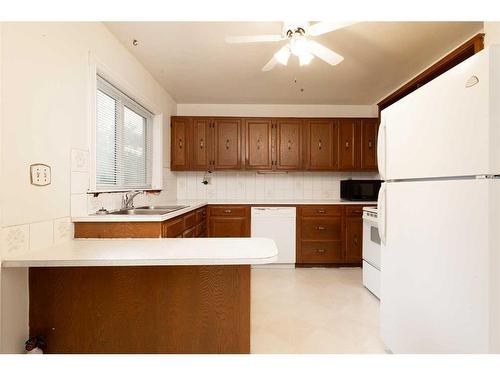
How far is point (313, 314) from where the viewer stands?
7.34 feet

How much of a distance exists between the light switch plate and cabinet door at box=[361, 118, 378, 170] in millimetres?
3641

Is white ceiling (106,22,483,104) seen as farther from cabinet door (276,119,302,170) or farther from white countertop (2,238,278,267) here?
white countertop (2,238,278,267)

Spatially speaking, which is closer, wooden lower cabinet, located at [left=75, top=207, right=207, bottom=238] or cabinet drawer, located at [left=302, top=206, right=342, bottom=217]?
wooden lower cabinet, located at [left=75, top=207, right=207, bottom=238]

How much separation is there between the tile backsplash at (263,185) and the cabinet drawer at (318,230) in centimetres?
66

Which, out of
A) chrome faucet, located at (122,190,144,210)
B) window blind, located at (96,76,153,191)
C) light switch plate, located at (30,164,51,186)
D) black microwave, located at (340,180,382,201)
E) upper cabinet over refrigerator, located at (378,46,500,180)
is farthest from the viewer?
black microwave, located at (340,180,382,201)

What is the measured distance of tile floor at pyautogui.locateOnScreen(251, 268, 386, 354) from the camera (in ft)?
5.93

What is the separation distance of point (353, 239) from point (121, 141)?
119 inches

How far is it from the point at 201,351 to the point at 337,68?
2775 millimetres

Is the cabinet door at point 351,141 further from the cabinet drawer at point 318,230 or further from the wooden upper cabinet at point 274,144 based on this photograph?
the cabinet drawer at point 318,230

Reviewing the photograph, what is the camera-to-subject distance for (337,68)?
9.16 feet

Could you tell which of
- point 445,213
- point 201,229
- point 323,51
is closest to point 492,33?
point 323,51

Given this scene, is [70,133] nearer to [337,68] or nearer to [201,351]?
[201,351]

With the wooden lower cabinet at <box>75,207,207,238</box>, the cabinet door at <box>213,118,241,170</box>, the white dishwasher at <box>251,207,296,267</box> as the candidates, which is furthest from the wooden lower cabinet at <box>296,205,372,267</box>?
the wooden lower cabinet at <box>75,207,207,238</box>

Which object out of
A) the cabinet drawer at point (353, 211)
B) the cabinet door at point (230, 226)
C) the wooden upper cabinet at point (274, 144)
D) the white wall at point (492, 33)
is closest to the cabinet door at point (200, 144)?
the wooden upper cabinet at point (274, 144)
